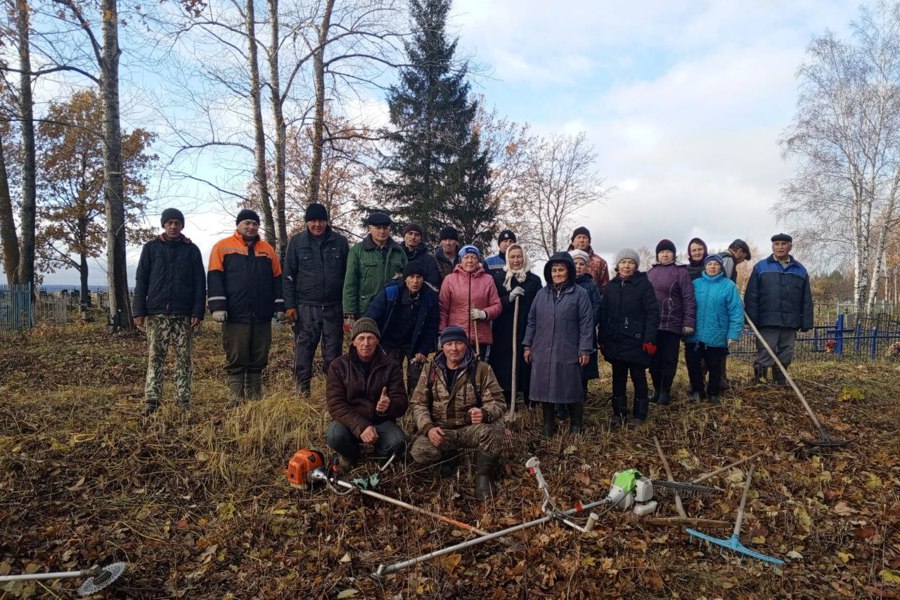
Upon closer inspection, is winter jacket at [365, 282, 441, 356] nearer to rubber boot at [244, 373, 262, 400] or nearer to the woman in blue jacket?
rubber boot at [244, 373, 262, 400]

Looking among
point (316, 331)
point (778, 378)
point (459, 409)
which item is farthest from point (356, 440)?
point (778, 378)

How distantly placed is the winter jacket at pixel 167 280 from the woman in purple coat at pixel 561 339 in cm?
366

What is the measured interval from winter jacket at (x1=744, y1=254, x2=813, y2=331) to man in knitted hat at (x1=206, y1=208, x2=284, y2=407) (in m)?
6.14

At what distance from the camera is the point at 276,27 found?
11039mm

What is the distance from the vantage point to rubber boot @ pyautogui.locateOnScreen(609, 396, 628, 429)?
595cm

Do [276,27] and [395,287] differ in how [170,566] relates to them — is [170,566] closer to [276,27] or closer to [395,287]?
[395,287]

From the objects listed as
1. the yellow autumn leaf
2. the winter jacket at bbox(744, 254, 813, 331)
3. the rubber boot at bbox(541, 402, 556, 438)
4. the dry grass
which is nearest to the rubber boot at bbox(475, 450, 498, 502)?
the dry grass

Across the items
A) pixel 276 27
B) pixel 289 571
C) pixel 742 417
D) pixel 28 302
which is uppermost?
pixel 276 27

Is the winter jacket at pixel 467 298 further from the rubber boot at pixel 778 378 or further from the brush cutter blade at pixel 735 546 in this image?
the rubber boot at pixel 778 378

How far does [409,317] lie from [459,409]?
1370 millimetres

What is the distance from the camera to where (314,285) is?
5871 millimetres

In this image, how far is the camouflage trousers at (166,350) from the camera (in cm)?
560

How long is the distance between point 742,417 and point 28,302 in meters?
17.8

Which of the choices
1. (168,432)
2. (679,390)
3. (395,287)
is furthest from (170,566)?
(679,390)
